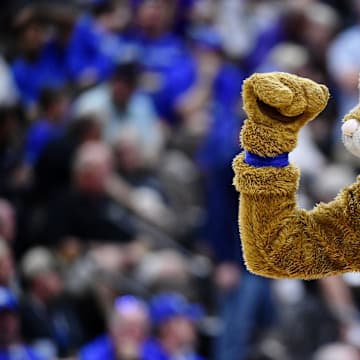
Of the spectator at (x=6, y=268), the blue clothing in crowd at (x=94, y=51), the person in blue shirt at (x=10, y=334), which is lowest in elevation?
the person in blue shirt at (x=10, y=334)

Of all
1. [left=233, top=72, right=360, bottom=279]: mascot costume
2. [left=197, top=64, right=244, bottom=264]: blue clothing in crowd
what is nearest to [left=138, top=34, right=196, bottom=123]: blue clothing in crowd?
[left=197, top=64, right=244, bottom=264]: blue clothing in crowd

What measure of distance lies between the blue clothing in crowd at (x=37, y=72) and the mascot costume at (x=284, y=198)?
256cm

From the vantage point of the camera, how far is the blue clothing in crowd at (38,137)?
14.3ft

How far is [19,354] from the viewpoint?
3707 mm

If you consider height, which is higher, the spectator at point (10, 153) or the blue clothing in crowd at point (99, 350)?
the spectator at point (10, 153)

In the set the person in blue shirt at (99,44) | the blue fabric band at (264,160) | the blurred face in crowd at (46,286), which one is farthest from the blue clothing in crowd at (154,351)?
the blue fabric band at (264,160)

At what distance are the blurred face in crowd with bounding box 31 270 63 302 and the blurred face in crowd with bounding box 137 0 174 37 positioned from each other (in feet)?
6.00

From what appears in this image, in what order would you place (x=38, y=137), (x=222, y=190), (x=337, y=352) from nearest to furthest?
(x=337, y=352) → (x=38, y=137) → (x=222, y=190)

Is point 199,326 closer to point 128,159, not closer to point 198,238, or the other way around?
point 198,238

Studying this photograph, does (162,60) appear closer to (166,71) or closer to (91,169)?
(166,71)

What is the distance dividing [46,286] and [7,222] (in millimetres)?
299

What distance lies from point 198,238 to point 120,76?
875 millimetres

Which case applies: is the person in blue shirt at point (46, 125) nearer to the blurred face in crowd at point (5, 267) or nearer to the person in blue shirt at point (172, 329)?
the blurred face in crowd at point (5, 267)

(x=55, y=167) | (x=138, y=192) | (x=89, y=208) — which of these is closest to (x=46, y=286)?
(x=89, y=208)
